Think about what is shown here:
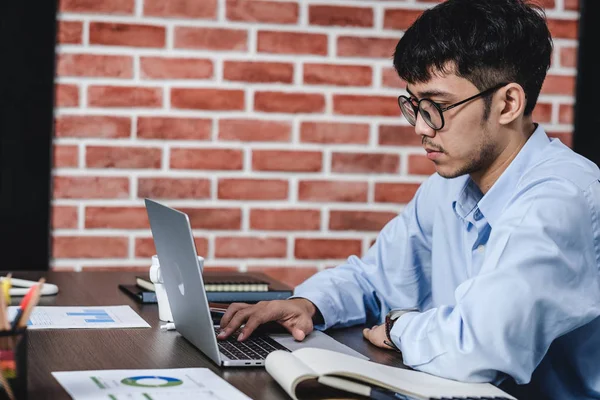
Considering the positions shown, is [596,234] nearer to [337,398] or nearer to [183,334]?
[337,398]

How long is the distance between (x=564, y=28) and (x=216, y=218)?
122cm

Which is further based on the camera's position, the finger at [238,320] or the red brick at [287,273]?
the red brick at [287,273]

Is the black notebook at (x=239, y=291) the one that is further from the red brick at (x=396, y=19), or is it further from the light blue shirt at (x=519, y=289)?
the red brick at (x=396, y=19)

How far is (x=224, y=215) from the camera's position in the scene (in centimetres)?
262

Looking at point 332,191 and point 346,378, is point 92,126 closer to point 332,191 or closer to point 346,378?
point 332,191

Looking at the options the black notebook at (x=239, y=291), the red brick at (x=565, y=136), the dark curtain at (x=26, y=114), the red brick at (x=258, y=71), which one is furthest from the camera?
the red brick at (x=565, y=136)

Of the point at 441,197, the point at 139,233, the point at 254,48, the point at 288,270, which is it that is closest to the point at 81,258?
the point at 139,233

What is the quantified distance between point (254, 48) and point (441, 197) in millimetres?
943

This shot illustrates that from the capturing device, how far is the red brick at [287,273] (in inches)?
105

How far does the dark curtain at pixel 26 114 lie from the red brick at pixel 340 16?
0.73 metres

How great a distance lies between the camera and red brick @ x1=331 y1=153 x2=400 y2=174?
8.76 ft

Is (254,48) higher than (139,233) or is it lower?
higher

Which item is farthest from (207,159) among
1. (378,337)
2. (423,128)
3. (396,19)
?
(378,337)

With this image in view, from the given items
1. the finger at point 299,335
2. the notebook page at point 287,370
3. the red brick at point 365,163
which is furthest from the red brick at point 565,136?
the notebook page at point 287,370
